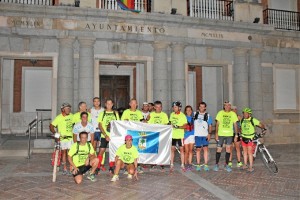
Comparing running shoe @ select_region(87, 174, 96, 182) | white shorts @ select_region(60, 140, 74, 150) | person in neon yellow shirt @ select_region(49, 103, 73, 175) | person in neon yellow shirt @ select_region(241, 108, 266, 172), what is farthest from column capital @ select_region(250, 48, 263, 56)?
running shoe @ select_region(87, 174, 96, 182)

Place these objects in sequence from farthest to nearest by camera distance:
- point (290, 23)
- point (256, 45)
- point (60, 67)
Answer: point (290, 23) < point (256, 45) < point (60, 67)

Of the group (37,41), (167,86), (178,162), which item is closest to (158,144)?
(178,162)

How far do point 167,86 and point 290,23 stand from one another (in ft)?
28.9

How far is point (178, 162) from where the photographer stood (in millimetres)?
9570

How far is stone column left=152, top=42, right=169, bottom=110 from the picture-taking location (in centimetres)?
1306

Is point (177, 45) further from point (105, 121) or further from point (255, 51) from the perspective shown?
point (105, 121)

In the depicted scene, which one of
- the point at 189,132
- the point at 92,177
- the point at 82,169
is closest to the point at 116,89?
the point at 189,132

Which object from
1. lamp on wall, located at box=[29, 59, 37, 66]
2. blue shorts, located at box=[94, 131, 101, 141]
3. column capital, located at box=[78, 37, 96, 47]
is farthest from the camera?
lamp on wall, located at box=[29, 59, 37, 66]

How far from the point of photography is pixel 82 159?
22.9 ft

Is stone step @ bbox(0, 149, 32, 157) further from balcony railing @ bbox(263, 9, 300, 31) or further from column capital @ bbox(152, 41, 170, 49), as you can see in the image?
balcony railing @ bbox(263, 9, 300, 31)

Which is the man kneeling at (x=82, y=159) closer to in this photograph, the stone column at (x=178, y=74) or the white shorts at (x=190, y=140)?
the white shorts at (x=190, y=140)

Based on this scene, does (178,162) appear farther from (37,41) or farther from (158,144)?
(37,41)

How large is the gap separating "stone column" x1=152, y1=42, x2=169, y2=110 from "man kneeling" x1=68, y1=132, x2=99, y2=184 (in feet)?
20.9

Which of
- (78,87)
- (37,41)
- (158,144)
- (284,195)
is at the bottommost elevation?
(284,195)
